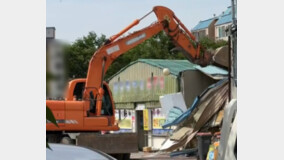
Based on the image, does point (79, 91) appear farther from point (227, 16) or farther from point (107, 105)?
point (227, 16)

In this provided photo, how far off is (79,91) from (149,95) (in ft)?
22.5

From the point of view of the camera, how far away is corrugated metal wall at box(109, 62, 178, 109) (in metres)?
15.7

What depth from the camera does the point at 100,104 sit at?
30.7 feet

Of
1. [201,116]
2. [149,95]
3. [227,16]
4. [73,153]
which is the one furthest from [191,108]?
[73,153]

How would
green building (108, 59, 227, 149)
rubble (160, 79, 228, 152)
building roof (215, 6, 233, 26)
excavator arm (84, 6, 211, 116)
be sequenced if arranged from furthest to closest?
1. green building (108, 59, 227, 149)
2. rubble (160, 79, 228, 152)
3. excavator arm (84, 6, 211, 116)
4. building roof (215, 6, 233, 26)

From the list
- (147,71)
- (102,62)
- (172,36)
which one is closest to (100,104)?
(102,62)

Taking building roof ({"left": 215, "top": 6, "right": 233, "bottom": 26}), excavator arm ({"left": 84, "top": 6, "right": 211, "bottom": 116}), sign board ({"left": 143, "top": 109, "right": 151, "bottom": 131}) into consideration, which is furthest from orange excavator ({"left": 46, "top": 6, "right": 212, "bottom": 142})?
sign board ({"left": 143, "top": 109, "right": 151, "bottom": 131})

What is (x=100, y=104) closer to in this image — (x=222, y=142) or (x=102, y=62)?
(x=102, y=62)

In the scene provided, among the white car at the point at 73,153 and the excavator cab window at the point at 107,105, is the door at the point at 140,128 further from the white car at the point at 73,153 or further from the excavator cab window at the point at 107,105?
the white car at the point at 73,153

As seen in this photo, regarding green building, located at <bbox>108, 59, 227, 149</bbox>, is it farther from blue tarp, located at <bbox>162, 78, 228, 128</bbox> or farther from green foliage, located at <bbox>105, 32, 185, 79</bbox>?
green foliage, located at <bbox>105, 32, 185, 79</bbox>

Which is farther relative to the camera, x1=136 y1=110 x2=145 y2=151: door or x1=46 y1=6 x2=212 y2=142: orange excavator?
x1=136 y1=110 x2=145 y2=151: door

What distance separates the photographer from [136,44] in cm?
1103

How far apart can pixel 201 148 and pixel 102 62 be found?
2.33 m

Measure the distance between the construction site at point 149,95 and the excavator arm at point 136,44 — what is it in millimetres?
16
